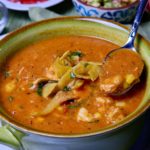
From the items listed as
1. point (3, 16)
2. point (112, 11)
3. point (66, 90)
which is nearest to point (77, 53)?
point (66, 90)

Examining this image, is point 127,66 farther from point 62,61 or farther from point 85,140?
point 85,140

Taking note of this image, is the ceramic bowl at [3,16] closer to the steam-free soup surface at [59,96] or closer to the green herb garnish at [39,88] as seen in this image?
the steam-free soup surface at [59,96]

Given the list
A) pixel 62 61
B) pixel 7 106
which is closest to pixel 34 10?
pixel 62 61

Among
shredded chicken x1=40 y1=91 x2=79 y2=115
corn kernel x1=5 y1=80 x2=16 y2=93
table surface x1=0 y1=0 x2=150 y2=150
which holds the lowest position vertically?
table surface x1=0 y1=0 x2=150 y2=150

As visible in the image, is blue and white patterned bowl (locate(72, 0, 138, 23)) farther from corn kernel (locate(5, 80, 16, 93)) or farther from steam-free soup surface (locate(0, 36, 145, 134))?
corn kernel (locate(5, 80, 16, 93))

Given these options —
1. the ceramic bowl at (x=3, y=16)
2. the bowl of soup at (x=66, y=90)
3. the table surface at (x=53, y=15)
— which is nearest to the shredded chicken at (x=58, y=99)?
the bowl of soup at (x=66, y=90)

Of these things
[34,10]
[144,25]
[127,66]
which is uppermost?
[127,66]

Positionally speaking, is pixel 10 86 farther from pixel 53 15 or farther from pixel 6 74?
pixel 53 15

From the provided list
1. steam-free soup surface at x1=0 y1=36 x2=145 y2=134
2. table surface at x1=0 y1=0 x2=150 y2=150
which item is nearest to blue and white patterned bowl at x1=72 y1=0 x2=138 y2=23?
table surface at x1=0 y1=0 x2=150 y2=150
